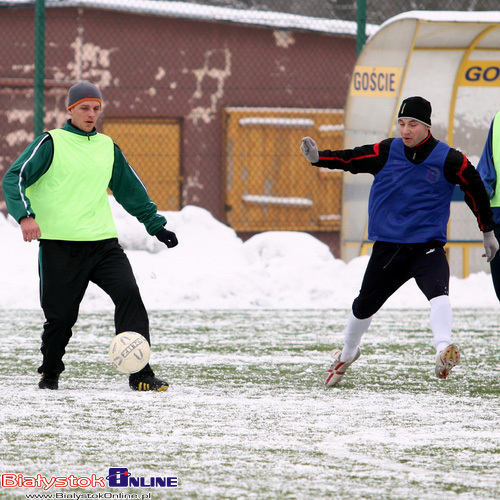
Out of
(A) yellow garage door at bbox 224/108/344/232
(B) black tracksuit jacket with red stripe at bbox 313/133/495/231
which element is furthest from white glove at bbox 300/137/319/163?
(A) yellow garage door at bbox 224/108/344/232

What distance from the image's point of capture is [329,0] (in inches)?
877

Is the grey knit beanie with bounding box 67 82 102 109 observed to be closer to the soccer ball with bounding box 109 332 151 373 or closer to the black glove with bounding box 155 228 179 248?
the black glove with bounding box 155 228 179 248

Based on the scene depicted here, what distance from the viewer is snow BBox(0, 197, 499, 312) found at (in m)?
11.6

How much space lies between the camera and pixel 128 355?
256 inches

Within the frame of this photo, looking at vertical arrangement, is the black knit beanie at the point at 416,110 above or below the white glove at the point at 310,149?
above

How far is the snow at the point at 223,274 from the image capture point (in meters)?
11.6

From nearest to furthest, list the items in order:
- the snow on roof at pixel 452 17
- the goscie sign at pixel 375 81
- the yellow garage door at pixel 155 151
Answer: the snow on roof at pixel 452 17
the goscie sign at pixel 375 81
the yellow garage door at pixel 155 151

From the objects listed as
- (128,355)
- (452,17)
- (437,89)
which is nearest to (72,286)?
(128,355)

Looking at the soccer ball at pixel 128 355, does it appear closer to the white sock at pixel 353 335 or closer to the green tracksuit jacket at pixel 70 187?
the green tracksuit jacket at pixel 70 187

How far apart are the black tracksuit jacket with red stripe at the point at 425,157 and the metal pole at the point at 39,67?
7.18 metres

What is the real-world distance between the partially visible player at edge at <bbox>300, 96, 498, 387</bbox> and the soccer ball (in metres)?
1.34

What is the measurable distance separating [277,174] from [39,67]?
459cm

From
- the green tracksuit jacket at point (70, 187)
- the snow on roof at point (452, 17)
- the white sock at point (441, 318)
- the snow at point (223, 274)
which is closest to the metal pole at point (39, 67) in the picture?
the snow at point (223, 274)

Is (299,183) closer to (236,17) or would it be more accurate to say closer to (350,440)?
(236,17)
